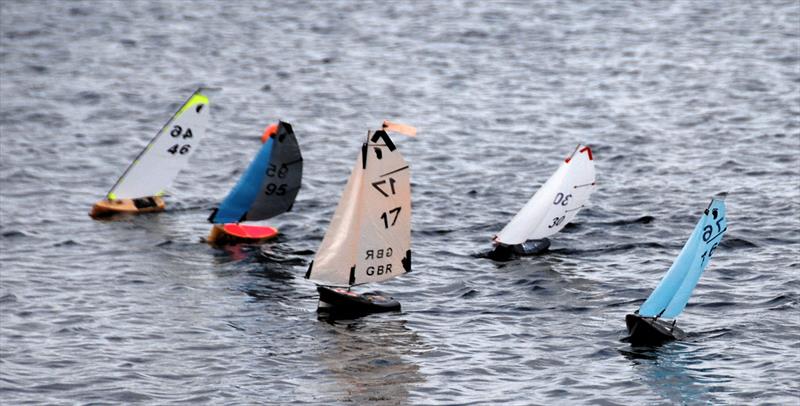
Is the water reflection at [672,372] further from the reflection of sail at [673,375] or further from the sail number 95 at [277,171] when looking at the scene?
the sail number 95 at [277,171]

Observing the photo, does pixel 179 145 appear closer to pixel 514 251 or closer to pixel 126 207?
pixel 126 207

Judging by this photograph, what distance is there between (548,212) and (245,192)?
34.3ft

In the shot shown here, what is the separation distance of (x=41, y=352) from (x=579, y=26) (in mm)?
56489

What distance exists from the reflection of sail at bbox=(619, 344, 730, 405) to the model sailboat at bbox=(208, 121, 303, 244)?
15541mm

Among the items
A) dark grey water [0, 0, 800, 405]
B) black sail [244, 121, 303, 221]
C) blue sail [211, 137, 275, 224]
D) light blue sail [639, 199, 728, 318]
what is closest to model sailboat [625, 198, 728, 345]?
light blue sail [639, 199, 728, 318]

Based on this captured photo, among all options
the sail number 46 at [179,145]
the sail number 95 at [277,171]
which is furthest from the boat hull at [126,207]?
the sail number 95 at [277,171]

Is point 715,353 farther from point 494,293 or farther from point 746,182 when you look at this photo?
point 746,182

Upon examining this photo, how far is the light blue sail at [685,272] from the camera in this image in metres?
35.5

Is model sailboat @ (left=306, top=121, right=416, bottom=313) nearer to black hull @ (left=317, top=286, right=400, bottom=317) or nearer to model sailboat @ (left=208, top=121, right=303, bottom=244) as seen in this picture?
black hull @ (left=317, top=286, right=400, bottom=317)

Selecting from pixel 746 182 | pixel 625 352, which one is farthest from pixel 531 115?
pixel 625 352

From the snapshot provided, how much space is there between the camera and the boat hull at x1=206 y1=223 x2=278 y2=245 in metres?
46.3

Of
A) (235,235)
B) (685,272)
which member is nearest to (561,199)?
(685,272)

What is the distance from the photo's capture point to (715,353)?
34.9m

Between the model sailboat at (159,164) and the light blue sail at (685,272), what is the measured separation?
21.1 metres
